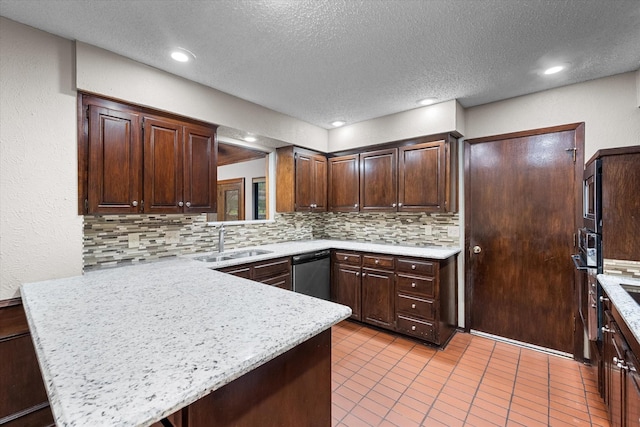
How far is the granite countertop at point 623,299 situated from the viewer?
1177mm

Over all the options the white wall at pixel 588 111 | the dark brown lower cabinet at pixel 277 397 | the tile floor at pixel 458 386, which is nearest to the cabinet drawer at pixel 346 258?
the tile floor at pixel 458 386

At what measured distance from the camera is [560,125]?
2631 mm

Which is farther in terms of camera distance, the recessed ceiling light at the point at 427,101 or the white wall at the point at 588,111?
the recessed ceiling light at the point at 427,101

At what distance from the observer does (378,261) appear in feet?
10.3

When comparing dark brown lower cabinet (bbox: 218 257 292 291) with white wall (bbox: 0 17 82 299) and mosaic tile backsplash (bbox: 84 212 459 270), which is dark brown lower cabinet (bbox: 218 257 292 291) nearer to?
mosaic tile backsplash (bbox: 84 212 459 270)

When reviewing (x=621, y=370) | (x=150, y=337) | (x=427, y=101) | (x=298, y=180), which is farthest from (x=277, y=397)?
(x=427, y=101)

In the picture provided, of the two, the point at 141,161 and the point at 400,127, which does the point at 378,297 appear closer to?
the point at 400,127

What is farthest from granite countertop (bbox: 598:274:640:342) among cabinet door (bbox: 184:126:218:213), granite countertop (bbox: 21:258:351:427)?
cabinet door (bbox: 184:126:218:213)

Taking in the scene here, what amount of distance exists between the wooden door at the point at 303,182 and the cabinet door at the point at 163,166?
1.48 metres

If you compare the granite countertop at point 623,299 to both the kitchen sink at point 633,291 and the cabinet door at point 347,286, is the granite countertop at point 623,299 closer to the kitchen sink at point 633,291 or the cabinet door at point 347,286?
the kitchen sink at point 633,291

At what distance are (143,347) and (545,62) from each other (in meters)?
3.10

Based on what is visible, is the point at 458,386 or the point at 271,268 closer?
the point at 458,386

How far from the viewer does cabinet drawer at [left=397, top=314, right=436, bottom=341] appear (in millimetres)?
2777

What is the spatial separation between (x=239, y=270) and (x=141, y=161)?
3.89 ft
